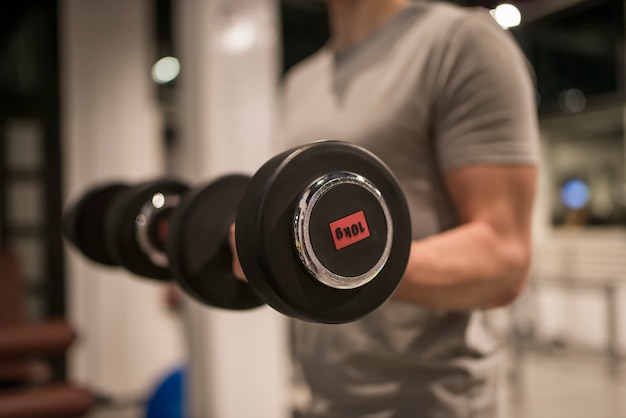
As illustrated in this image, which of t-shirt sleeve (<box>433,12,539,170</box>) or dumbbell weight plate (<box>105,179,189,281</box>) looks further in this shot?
dumbbell weight plate (<box>105,179,189,281</box>)

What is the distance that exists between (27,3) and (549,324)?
5.86m

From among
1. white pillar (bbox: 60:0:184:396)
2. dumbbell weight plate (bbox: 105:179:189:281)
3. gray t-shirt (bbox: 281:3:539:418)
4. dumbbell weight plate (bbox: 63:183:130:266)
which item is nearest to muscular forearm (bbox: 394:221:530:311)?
gray t-shirt (bbox: 281:3:539:418)

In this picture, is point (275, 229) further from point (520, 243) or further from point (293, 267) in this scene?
point (520, 243)

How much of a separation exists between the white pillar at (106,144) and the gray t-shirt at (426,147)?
443 centimetres

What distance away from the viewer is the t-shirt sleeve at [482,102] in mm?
840

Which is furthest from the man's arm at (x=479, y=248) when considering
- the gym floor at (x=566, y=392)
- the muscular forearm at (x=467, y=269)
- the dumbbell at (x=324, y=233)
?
the gym floor at (x=566, y=392)

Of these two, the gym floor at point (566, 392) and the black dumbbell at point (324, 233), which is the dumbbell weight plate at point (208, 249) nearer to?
the black dumbbell at point (324, 233)

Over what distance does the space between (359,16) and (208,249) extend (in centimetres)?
54

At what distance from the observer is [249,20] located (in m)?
3.35

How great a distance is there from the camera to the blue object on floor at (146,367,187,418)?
133 inches

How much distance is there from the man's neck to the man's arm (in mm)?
362

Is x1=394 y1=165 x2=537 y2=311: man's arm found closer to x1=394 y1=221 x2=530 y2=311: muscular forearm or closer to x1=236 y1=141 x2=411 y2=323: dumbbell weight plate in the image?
x1=394 y1=221 x2=530 y2=311: muscular forearm

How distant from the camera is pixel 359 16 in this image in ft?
3.73

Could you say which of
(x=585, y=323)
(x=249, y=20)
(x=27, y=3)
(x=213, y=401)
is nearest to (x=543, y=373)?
(x=585, y=323)
